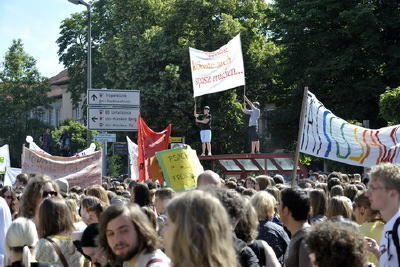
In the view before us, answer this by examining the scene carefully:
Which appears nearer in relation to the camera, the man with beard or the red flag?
the man with beard

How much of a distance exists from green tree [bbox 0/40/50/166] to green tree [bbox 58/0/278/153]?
15669 mm

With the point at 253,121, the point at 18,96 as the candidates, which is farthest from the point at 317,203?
the point at 18,96

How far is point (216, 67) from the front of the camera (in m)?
20.1

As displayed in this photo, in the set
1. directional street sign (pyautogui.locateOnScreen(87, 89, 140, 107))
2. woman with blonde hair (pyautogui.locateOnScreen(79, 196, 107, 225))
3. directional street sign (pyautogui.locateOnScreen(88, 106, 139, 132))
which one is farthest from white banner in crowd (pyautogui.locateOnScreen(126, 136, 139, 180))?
woman with blonde hair (pyautogui.locateOnScreen(79, 196, 107, 225))

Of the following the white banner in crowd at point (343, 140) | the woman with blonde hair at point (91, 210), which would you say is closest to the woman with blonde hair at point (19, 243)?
the woman with blonde hair at point (91, 210)

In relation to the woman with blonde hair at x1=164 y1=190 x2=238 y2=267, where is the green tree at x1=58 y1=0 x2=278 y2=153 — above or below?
above

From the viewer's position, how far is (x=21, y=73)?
5884 cm

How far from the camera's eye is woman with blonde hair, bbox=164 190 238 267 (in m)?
3.45

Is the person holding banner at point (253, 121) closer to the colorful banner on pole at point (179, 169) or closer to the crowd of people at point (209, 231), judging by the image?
the colorful banner on pole at point (179, 169)

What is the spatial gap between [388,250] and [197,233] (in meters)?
1.76

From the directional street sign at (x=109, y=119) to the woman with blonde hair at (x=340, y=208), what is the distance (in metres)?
13.7

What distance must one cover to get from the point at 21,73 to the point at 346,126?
48727 mm

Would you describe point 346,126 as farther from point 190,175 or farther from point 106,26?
point 106,26

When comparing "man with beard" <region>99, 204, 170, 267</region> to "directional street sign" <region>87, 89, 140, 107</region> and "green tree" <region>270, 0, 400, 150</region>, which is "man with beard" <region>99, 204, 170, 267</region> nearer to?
"directional street sign" <region>87, 89, 140, 107</region>
